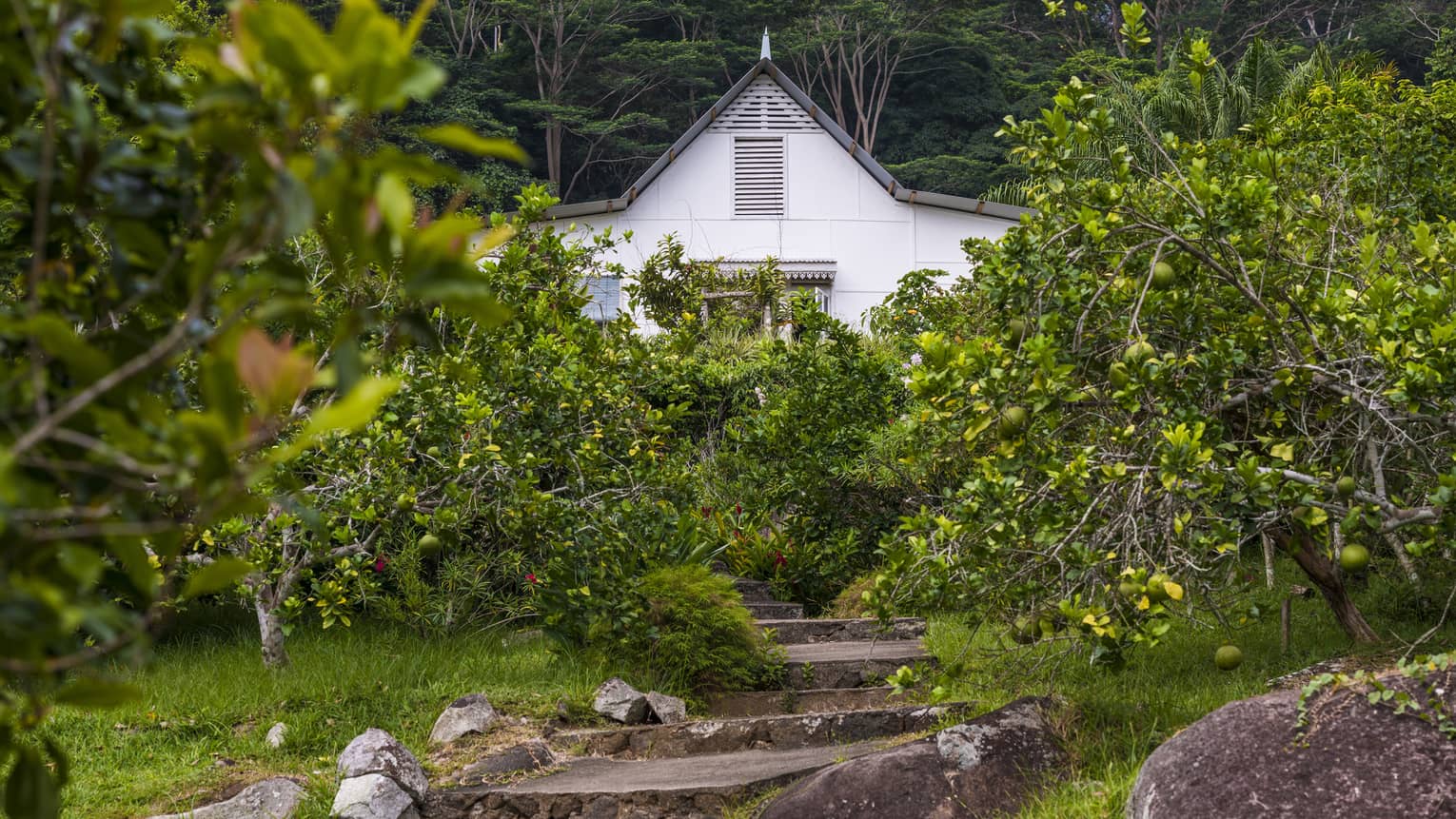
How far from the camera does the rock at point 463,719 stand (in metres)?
6.17

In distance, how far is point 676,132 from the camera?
34500mm

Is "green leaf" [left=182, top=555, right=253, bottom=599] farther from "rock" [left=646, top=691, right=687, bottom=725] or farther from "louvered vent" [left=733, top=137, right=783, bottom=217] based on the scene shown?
"louvered vent" [left=733, top=137, right=783, bottom=217]

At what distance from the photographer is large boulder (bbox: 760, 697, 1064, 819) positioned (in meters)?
4.69

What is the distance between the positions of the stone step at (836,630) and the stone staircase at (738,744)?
1 cm

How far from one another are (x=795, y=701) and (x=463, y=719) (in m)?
1.88

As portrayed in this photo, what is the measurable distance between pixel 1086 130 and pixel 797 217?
15.2 metres

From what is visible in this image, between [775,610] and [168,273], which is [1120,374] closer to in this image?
[168,273]

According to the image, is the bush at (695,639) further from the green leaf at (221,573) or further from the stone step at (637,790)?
the green leaf at (221,573)

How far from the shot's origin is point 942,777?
15.7ft

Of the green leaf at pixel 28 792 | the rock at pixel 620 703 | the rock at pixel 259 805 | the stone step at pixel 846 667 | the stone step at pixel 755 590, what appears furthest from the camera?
the stone step at pixel 755 590

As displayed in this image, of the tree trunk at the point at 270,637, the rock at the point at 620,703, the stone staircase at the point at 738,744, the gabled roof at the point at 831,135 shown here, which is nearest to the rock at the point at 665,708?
the rock at the point at 620,703

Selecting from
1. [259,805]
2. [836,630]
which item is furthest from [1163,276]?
[836,630]

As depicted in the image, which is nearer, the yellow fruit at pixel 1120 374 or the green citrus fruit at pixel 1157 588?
the green citrus fruit at pixel 1157 588

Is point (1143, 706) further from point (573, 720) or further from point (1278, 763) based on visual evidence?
point (573, 720)
